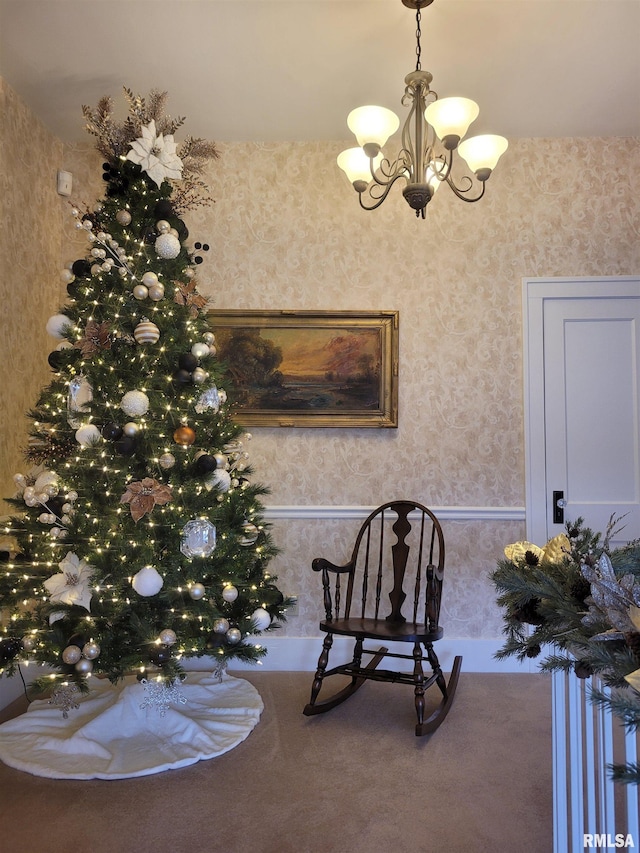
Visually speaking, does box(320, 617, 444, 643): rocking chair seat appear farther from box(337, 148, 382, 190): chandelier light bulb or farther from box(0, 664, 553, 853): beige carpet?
box(337, 148, 382, 190): chandelier light bulb

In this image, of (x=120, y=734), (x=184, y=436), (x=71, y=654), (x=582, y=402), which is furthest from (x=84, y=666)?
(x=582, y=402)

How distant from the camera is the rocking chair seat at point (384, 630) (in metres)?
2.64

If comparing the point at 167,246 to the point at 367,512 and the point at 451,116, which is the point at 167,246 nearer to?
the point at 451,116

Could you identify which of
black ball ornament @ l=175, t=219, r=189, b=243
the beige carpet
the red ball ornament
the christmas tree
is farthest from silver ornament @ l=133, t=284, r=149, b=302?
the beige carpet

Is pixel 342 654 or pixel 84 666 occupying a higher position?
pixel 84 666

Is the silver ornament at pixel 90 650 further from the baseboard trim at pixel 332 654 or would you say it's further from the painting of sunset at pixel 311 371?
the painting of sunset at pixel 311 371

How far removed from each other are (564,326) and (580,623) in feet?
8.89

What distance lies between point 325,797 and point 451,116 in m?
2.42

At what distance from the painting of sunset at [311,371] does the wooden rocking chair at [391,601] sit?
67 centimetres

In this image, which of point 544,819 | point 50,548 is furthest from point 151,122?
point 544,819

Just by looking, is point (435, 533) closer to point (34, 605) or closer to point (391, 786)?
point (391, 786)

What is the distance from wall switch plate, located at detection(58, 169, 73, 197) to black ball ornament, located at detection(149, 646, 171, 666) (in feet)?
8.36

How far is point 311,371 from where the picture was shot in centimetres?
343

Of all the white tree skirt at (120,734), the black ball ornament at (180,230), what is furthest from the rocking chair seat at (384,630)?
the black ball ornament at (180,230)
